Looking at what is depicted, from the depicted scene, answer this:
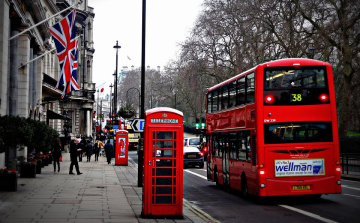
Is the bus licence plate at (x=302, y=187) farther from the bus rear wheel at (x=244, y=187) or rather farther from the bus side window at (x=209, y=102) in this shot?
the bus side window at (x=209, y=102)

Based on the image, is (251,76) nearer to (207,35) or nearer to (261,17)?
(261,17)

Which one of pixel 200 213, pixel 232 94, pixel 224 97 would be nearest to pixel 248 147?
pixel 232 94

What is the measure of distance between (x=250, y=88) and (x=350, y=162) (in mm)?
14034

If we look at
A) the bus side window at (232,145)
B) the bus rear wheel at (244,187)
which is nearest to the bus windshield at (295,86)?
the bus rear wheel at (244,187)

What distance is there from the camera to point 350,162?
28875 mm

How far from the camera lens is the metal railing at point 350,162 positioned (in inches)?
1113

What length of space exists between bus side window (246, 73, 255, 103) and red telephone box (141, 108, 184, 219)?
4536mm

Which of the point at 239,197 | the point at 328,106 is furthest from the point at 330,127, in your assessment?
the point at 239,197

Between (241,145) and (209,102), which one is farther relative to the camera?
(209,102)

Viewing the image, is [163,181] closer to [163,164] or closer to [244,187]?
[163,164]

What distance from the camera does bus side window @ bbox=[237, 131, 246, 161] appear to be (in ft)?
58.4

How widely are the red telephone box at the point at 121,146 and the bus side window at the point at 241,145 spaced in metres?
21.6

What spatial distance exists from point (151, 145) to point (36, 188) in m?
8.49

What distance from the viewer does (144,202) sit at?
12562 millimetres
